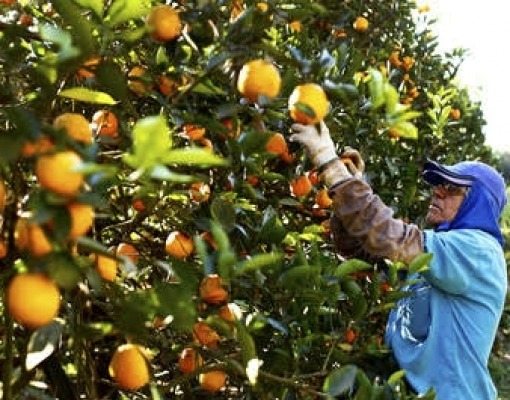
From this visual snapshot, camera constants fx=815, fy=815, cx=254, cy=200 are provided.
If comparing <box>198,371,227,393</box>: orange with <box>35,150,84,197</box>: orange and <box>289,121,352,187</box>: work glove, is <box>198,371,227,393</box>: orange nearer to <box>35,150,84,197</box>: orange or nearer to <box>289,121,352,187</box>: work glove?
<box>289,121,352,187</box>: work glove

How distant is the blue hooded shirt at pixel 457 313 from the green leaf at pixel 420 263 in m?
0.16

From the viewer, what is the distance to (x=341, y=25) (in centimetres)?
410

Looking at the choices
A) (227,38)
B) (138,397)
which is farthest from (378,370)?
(227,38)

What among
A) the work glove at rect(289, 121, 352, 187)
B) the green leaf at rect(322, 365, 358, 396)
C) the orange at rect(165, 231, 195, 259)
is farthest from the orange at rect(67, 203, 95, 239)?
the work glove at rect(289, 121, 352, 187)

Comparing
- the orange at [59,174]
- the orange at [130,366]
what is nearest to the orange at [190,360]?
the orange at [130,366]

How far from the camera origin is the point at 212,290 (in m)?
1.53

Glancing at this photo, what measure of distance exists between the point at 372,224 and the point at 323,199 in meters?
0.30

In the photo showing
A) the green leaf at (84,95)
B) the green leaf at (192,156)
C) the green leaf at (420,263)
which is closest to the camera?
the green leaf at (192,156)

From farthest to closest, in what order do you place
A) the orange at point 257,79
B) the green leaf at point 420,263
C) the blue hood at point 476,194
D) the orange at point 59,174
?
the blue hood at point 476,194 < the green leaf at point 420,263 < the orange at point 257,79 < the orange at point 59,174

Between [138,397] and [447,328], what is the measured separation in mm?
919

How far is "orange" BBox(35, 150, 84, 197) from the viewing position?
0.81 m

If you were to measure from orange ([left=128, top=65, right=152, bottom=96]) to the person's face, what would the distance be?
124cm

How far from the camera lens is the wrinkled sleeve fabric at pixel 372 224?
85.8 inches

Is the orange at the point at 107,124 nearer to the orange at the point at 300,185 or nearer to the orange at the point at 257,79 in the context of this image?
the orange at the point at 257,79
